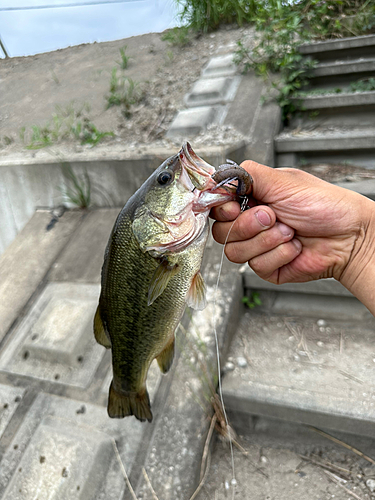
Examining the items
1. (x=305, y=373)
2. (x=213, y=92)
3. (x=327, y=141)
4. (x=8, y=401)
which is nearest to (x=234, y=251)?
(x=305, y=373)

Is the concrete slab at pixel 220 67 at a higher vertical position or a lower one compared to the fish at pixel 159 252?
higher

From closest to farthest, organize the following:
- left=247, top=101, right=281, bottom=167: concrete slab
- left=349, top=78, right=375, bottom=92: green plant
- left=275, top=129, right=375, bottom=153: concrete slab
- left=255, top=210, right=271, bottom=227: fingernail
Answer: left=255, top=210, right=271, bottom=227: fingernail < left=275, top=129, right=375, bottom=153: concrete slab < left=247, top=101, right=281, bottom=167: concrete slab < left=349, top=78, right=375, bottom=92: green plant

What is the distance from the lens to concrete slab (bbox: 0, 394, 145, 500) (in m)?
1.76

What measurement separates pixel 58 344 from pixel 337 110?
3.46 m

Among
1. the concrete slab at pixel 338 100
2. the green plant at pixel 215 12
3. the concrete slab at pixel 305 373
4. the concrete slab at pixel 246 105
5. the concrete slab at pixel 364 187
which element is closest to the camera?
the concrete slab at pixel 305 373

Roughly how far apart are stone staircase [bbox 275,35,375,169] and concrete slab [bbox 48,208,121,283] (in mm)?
1861

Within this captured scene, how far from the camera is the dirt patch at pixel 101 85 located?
14.6 ft

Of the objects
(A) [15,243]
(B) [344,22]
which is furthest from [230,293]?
(B) [344,22]

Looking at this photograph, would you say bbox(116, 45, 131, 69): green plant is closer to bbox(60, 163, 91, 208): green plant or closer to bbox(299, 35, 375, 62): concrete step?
bbox(299, 35, 375, 62): concrete step

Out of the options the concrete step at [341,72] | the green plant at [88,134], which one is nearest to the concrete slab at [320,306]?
the concrete step at [341,72]

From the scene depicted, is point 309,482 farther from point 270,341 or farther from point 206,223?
point 206,223

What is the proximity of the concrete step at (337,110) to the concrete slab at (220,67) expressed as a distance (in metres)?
1.39

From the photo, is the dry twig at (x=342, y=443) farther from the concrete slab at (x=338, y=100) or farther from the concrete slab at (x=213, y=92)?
the concrete slab at (x=213, y=92)

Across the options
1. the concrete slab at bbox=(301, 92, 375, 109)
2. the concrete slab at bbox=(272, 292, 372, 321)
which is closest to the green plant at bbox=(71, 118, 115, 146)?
the concrete slab at bbox=(301, 92, 375, 109)
